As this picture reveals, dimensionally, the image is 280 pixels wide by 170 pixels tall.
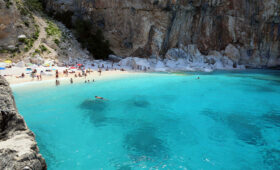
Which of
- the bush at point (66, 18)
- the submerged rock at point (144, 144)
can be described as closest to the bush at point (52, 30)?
the bush at point (66, 18)

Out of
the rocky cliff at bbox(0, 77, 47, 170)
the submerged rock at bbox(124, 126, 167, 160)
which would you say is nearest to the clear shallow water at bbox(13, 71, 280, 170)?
the submerged rock at bbox(124, 126, 167, 160)

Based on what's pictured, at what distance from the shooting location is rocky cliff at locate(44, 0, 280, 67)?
4319cm

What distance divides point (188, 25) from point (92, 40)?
22577mm

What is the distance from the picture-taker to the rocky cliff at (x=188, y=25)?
142 feet

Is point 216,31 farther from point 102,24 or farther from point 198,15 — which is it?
point 102,24

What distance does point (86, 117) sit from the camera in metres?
14.4

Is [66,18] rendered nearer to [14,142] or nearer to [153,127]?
[153,127]

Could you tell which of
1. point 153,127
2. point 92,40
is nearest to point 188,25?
point 92,40

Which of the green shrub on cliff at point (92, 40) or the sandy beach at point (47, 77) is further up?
the green shrub on cliff at point (92, 40)

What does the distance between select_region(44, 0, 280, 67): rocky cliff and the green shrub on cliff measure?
2.07 m

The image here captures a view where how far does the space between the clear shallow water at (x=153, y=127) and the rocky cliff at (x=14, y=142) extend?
2957 mm

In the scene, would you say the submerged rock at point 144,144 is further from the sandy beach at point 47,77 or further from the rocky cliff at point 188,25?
the rocky cliff at point 188,25

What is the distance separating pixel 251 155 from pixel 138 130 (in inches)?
236

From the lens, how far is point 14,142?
5.39m
